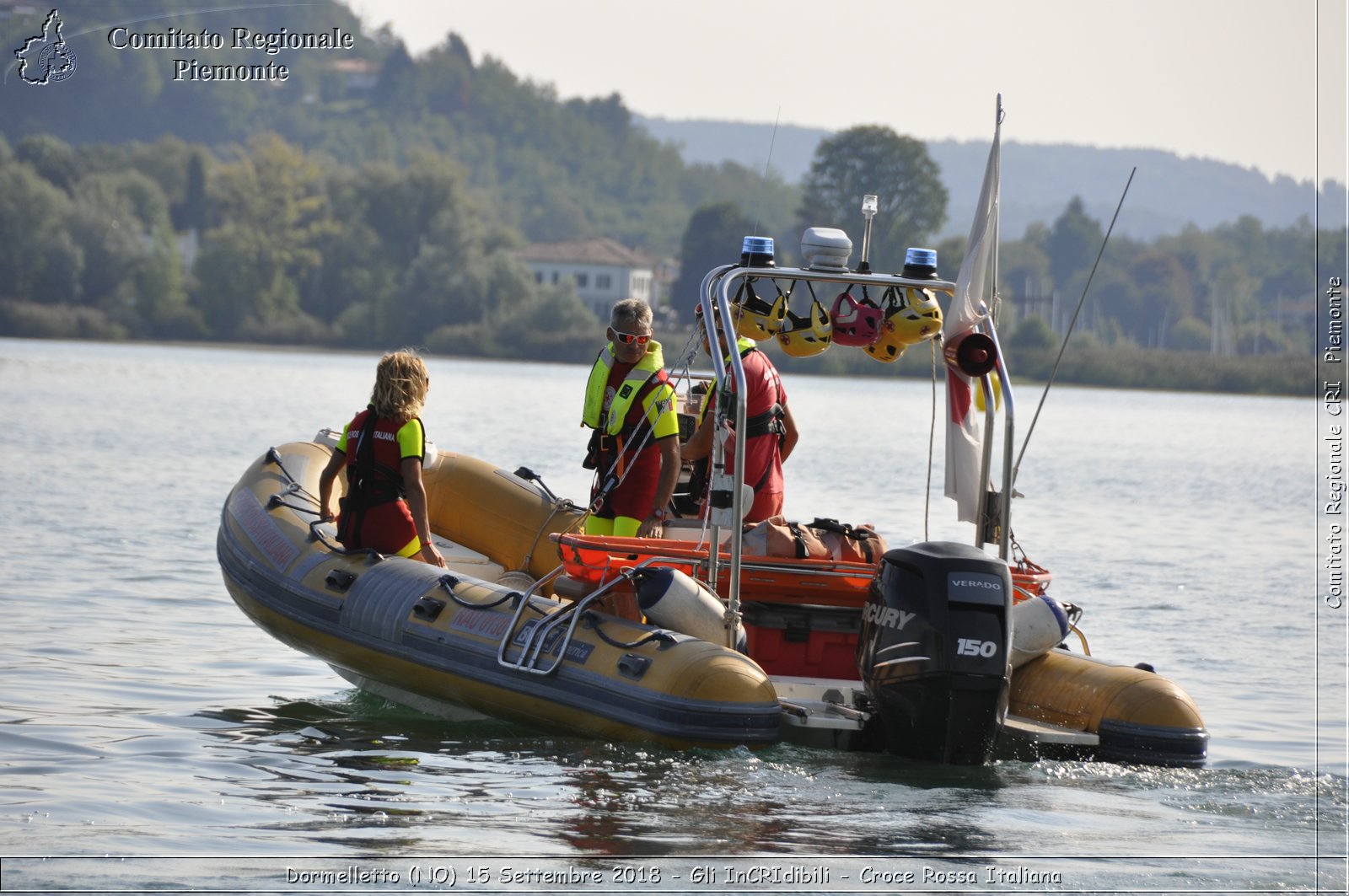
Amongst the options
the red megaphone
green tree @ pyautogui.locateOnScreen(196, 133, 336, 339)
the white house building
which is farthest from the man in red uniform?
the white house building

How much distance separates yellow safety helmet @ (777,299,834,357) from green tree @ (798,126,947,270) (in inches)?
2291

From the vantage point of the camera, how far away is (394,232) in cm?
7225

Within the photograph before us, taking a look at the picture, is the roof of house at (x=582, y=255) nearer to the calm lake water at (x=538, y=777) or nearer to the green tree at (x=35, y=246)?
the green tree at (x=35, y=246)

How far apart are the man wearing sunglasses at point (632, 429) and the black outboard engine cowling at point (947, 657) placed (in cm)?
→ 140

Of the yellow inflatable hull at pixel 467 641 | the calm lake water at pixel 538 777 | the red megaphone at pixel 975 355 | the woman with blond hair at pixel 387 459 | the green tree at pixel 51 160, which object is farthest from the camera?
the green tree at pixel 51 160

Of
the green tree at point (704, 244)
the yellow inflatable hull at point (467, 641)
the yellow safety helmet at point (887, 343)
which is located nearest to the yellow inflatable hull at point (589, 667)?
the yellow inflatable hull at point (467, 641)

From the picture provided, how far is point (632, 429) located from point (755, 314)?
2.18 feet

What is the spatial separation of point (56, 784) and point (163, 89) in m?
121

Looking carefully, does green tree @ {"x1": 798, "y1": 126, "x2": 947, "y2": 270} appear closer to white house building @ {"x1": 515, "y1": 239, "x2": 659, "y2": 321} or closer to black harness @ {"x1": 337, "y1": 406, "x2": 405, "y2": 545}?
white house building @ {"x1": 515, "y1": 239, "x2": 659, "y2": 321}

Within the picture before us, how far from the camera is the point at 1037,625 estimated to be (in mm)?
6340

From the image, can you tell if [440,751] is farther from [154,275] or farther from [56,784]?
[154,275]

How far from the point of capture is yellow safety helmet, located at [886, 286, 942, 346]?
6746 mm

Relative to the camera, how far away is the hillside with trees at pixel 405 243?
59.7m

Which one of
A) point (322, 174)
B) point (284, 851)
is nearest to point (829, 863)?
point (284, 851)
